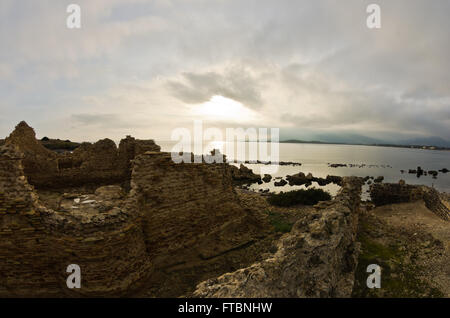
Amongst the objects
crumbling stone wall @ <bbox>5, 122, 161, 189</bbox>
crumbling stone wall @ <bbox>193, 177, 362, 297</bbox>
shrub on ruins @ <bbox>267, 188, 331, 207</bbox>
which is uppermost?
crumbling stone wall @ <bbox>5, 122, 161, 189</bbox>

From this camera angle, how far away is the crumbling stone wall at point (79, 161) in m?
11.5

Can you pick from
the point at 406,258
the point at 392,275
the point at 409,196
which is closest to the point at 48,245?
the point at 392,275

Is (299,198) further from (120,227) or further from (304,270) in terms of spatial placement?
(304,270)

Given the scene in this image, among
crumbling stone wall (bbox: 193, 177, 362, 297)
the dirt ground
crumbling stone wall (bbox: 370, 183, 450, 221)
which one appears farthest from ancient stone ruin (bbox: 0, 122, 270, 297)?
crumbling stone wall (bbox: 370, 183, 450, 221)

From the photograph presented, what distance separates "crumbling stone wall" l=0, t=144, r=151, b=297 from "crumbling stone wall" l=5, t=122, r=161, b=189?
271 inches

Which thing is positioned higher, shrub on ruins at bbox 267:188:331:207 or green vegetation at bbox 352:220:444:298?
green vegetation at bbox 352:220:444:298

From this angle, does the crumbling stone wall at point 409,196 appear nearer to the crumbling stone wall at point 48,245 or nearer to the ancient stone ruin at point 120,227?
the ancient stone ruin at point 120,227

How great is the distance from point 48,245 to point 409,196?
2293cm

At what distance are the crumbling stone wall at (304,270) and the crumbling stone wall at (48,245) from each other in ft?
11.4

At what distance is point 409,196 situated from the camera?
18.1 meters

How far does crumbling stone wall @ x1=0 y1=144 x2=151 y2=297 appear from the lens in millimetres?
5832

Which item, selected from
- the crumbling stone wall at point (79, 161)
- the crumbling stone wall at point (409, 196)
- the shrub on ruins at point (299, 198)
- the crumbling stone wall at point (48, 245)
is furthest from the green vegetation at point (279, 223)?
the crumbling stone wall at point (409, 196)

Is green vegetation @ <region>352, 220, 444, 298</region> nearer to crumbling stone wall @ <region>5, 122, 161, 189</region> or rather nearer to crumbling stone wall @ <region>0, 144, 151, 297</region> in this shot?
crumbling stone wall @ <region>0, 144, 151, 297</region>

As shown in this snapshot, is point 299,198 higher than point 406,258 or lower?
lower
